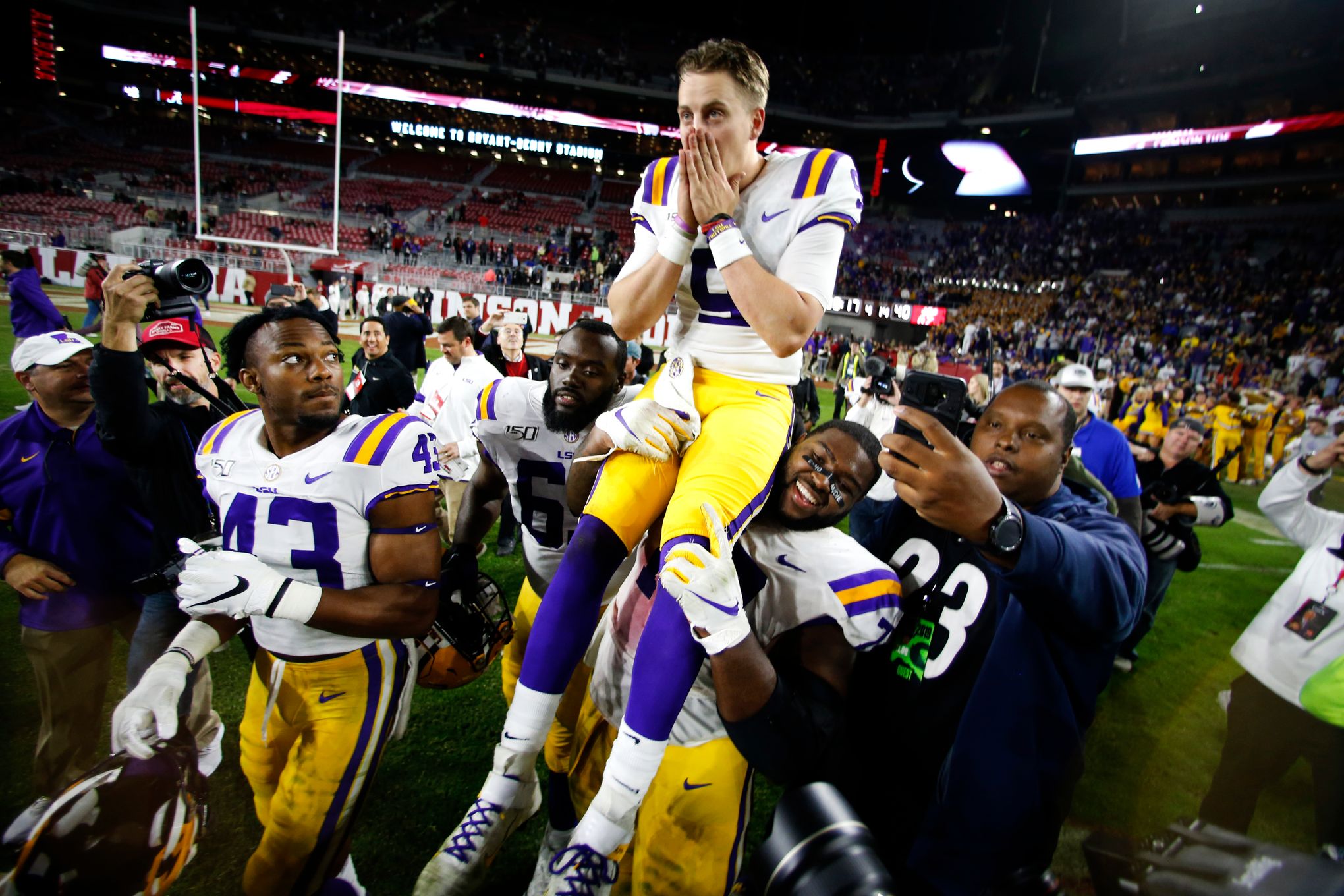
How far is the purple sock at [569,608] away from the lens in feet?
6.11

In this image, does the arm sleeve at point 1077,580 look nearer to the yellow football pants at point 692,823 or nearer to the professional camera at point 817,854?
the professional camera at point 817,854

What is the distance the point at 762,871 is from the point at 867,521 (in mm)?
3704

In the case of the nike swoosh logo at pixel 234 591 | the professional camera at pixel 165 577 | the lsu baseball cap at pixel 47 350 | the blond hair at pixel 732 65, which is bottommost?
the professional camera at pixel 165 577

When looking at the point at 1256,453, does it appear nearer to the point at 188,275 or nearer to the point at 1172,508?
the point at 1172,508

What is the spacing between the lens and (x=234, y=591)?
1889 millimetres

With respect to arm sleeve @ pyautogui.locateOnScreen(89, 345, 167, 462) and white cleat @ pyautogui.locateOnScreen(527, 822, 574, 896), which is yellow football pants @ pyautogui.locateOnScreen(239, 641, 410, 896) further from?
arm sleeve @ pyautogui.locateOnScreen(89, 345, 167, 462)

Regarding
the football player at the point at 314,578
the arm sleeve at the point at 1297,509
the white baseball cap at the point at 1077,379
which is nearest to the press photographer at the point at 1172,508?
the arm sleeve at the point at 1297,509

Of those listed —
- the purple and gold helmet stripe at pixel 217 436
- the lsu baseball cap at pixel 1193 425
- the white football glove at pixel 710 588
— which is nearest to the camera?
the white football glove at pixel 710 588

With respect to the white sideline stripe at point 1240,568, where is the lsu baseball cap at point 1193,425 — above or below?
above

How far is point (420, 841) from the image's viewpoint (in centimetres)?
281

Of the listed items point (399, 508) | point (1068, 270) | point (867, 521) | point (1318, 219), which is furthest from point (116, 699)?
point (1318, 219)

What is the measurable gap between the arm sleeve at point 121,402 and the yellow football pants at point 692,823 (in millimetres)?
2440

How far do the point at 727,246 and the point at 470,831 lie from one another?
1795 mm

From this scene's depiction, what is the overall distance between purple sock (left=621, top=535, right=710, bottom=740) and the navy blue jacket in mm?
813
